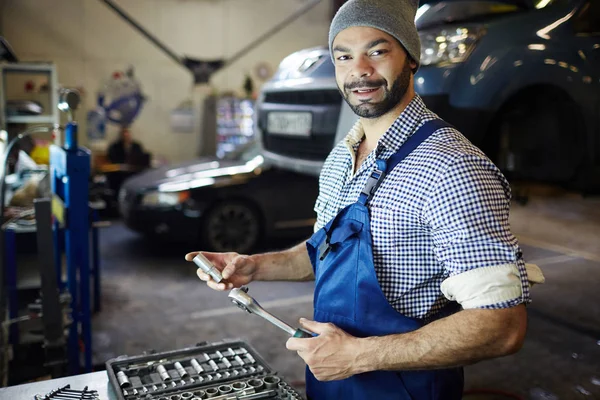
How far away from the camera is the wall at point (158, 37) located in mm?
8188

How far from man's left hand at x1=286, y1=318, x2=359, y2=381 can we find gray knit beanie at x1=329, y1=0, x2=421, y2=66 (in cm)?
66

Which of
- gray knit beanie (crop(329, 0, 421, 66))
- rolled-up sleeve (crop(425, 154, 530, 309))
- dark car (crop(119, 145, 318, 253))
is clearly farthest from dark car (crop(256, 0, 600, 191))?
dark car (crop(119, 145, 318, 253))

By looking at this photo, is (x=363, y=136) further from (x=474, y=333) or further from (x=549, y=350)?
(x=549, y=350)

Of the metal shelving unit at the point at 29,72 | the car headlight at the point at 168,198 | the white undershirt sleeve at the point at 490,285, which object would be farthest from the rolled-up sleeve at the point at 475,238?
the metal shelving unit at the point at 29,72

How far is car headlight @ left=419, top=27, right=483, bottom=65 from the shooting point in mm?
2691

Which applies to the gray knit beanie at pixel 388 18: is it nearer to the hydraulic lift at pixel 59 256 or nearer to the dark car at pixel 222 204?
the hydraulic lift at pixel 59 256

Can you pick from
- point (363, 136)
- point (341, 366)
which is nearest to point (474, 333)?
point (341, 366)

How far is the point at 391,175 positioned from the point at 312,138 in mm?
2144

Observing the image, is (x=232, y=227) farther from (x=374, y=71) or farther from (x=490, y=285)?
(x=490, y=285)

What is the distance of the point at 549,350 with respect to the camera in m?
3.12

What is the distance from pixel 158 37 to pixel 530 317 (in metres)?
7.44

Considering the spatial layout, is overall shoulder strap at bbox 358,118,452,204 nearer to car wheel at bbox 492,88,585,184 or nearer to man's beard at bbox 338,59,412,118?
man's beard at bbox 338,59,412,118

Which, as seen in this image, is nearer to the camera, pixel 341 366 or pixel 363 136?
pixel 341 366

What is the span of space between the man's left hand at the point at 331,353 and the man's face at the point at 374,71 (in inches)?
20.6
